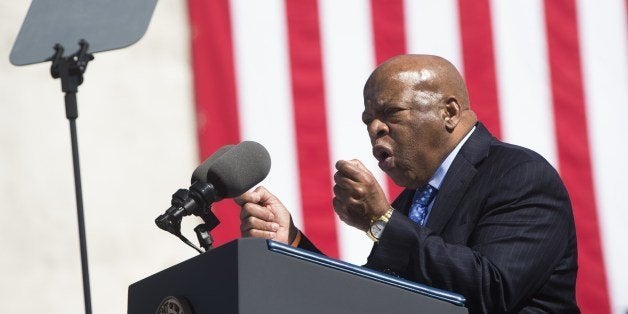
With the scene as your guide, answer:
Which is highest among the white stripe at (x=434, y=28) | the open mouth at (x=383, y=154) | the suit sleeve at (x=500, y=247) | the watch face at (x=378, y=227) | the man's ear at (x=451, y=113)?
the white stripe at (x=434, y=28)

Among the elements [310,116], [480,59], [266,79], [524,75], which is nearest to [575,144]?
[524,75]

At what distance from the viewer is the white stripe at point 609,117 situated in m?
5.19

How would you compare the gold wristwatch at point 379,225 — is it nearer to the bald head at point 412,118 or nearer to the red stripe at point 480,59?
the bald head at point 412,118

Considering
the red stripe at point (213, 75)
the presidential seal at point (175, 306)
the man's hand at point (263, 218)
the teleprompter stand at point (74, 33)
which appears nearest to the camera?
the presidential seal at point (175, 306)

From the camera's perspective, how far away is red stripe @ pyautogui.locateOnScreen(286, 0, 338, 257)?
503 cm

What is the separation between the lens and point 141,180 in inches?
193

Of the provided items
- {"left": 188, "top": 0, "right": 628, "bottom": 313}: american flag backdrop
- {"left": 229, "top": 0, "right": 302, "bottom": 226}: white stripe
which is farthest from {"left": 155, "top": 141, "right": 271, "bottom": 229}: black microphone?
{"left": 229, "top": 0, "right": 302, "bottom": 226}: white stripe

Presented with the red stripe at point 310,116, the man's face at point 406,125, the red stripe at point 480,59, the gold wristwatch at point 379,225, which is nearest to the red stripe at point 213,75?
the red stripe at point 310,116

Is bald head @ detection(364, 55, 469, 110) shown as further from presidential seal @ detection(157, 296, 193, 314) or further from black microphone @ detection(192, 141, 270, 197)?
presidential seal @ detection(157, 296, 193, 314)

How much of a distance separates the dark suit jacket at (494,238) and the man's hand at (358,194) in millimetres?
49

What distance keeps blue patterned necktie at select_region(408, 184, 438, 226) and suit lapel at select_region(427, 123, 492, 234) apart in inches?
4.4

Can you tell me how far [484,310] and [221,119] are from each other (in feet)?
7.45

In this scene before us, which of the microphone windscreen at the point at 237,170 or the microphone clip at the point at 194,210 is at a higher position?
the microphone windscreen at the point at 237,170

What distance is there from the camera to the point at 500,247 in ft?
9.79
